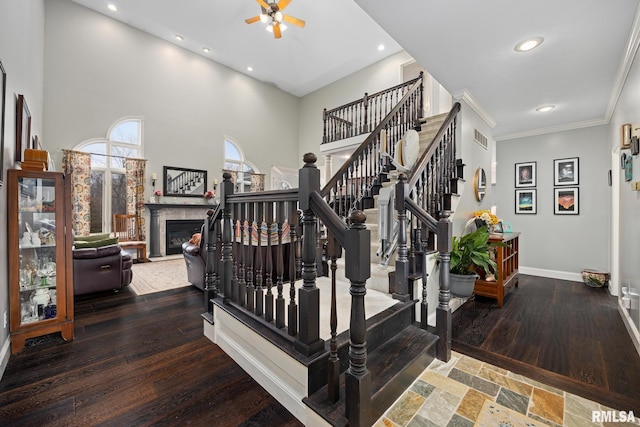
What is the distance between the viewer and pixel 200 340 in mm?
2346

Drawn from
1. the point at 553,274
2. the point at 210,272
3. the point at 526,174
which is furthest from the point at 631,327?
the point at 210,272

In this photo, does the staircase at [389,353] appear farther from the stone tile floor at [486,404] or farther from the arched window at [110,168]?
the arched window at [110,168]

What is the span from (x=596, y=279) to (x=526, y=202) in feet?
5.16

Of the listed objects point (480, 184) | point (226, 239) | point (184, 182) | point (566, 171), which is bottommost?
point (226, 239)

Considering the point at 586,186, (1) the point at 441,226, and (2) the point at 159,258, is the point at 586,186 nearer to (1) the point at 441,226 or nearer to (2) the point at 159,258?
(1) the point at 441,226

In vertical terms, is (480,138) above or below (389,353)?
above

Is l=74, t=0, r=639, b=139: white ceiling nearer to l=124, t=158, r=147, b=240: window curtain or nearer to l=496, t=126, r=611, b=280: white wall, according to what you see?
l=496, t=126, r=611, b=280: white wall

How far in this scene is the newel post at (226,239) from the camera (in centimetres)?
216

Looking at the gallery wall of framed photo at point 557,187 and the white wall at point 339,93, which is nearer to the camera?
the gallery wall of framed photo at point 557,187

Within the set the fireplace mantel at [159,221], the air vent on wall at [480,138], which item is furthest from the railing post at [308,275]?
the fireplace mantel at [159,221]

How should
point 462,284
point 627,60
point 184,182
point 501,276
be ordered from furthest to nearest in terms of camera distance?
point 184,182, point 501,276, point 462,284, point 627,60

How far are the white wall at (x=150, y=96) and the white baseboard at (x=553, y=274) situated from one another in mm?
7424

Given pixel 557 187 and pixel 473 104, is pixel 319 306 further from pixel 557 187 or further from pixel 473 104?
pixel 557 187

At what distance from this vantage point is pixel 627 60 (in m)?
2.53
